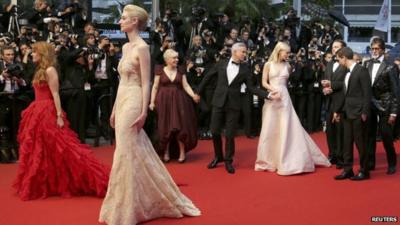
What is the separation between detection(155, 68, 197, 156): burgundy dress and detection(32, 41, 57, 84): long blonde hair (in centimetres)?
250

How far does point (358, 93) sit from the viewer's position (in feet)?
26.1

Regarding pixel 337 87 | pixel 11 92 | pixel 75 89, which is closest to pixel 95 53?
pixel 75 89

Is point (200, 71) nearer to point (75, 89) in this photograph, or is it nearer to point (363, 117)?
point (75, 89)

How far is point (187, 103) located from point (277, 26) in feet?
21.6

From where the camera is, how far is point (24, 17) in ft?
39.9

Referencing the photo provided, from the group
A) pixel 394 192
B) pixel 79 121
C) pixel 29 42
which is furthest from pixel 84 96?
pixel 394 192

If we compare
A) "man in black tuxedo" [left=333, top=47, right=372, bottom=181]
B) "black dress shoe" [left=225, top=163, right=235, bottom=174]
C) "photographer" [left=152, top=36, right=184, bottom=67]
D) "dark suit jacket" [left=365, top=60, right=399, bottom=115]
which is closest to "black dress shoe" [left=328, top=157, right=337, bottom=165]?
"man in black tuxedo" [left=333, top=47, right=372, bottom=181]

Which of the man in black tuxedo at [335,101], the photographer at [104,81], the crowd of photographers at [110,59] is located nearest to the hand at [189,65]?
the crowd of photographers at [110,59]

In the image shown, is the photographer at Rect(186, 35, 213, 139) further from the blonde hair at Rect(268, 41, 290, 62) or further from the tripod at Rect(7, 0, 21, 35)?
the tripod at Rect(7, 0, 21, 35)

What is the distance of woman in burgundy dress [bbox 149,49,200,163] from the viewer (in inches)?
369

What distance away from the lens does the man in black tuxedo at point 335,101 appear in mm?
8641

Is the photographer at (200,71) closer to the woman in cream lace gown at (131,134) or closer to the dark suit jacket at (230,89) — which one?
the dark suit jacket at (230,89)

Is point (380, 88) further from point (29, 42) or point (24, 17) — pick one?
point (24, 17)

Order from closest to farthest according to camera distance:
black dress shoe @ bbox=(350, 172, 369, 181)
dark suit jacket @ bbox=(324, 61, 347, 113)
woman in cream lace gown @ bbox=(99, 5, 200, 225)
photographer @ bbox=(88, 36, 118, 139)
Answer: woman in cream lace gown @ bbox=(99, 5, 200, 225)
black dress shoe @ bbox=(350, 172, 369, 181)
dark suit jacket @ bbox=(324, 61, 347, 113)
photographer @ bbox=(88, 36, 118, 139)
